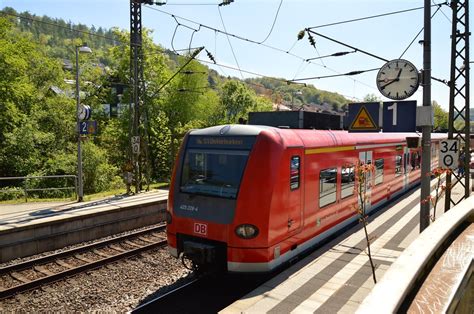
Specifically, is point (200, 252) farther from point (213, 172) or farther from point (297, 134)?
point (297, 134)

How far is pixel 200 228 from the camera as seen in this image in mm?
7199

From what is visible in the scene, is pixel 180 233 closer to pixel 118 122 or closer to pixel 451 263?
pixel 451 263

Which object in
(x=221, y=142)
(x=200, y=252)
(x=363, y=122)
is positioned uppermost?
(x=363, y=122)

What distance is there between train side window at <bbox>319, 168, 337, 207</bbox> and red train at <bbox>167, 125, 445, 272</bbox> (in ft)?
0.07

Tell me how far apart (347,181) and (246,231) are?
176 inches

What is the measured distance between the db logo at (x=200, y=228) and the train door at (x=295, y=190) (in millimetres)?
1586

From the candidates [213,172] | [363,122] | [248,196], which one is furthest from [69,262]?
[363,122]

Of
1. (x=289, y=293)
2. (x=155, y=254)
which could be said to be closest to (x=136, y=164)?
(x=155, y=254)

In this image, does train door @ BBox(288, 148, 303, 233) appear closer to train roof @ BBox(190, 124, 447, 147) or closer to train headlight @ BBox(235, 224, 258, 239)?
train roof @ BBox(190, 124, 447, 147)

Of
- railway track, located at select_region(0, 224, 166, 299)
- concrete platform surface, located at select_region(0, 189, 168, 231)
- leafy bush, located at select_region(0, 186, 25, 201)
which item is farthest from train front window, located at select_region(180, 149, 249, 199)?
leafy bush, located at select_region(0, 186, 25, 201)

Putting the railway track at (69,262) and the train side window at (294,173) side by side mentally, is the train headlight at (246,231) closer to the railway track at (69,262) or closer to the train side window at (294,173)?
the train side window at (294,173)

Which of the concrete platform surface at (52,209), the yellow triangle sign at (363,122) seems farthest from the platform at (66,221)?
the yellow triangle sign at (363,122)

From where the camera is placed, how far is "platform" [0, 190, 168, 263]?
1013cm

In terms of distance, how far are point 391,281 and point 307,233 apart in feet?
16.2
